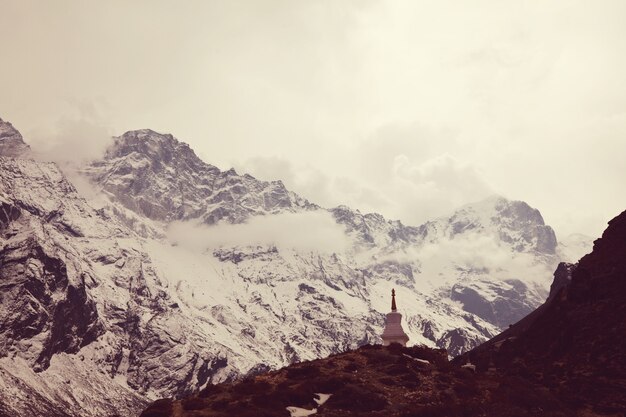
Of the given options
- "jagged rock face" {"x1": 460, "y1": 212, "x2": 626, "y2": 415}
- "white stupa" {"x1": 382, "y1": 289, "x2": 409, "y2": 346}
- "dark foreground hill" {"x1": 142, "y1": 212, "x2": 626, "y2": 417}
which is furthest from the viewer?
"white stupa" {"x1": 382, "y1": 289, "x2": 409, "y2": 346}

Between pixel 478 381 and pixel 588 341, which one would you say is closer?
pixel 478 381

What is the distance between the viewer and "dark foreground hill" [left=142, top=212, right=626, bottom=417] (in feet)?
177

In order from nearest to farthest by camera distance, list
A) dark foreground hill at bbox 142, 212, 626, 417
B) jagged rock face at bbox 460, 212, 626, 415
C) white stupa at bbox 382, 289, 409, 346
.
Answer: dark foreground hill at bbox 142, 212, 626, 417 → jagged rock face at bbox 460, 212, 626, 415 → white stupa at bbox 382, 289, 409, 346

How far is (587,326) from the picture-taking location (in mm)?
77250

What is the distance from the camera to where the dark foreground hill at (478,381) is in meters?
53.8

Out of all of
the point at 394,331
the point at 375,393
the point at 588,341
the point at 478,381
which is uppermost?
the point at 394,331

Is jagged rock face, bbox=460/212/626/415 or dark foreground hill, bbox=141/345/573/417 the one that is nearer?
dark foreground hill, bbox=141/345/573/417

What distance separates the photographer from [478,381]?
6506cm

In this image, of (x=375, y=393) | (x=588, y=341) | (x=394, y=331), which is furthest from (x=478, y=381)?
(x=394, y=331)

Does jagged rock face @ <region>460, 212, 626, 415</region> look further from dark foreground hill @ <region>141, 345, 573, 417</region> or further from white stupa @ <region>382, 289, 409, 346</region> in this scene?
white stupa @ <region>382, 289, 409, 346</region>

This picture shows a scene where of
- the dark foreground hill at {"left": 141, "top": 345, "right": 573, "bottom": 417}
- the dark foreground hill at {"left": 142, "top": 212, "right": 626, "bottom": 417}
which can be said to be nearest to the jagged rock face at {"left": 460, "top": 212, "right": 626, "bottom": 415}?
the dark foreground hill at {"left": 142, "top": 212, "right": 626, "bottom": 417}

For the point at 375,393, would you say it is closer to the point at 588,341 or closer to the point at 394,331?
the point at 588,341

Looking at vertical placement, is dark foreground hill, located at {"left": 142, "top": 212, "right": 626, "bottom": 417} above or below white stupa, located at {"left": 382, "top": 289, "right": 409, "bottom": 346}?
below

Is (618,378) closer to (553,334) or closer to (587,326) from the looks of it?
(587,326)
